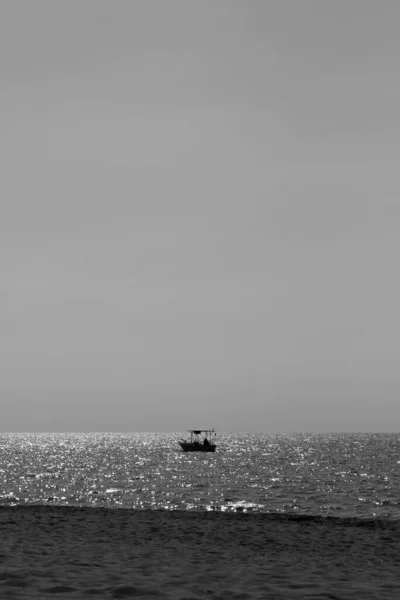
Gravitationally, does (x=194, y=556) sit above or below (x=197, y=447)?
Answer: above

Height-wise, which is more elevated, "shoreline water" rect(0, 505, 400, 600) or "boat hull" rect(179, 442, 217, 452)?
"shoreline water" rect(0, 505, 400, 600)

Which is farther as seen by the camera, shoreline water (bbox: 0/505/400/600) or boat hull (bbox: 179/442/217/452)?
boat hull (bbox: 179/442/217/452)

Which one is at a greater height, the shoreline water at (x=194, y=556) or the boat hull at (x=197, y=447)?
the shoreline water at (x=194, y=556)

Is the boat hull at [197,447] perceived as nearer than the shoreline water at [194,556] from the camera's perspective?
No

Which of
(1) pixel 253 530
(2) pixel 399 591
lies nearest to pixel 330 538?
(1) pixel 253 530

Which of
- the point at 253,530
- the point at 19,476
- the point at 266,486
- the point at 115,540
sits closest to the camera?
the point at 115,540

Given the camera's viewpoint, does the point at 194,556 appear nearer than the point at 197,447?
Yes

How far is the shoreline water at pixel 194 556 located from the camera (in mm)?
19609

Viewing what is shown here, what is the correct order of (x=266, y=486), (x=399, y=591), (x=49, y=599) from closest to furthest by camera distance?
1. (x=49, y=599)
2. (x=399, y=591)
3. (x=266, y=486)

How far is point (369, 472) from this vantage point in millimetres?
98562

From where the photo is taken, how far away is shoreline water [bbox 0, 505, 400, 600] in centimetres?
1961

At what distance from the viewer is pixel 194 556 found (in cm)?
2608

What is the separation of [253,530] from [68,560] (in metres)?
13.1

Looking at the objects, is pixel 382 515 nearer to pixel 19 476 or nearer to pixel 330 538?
pixel 330 538
